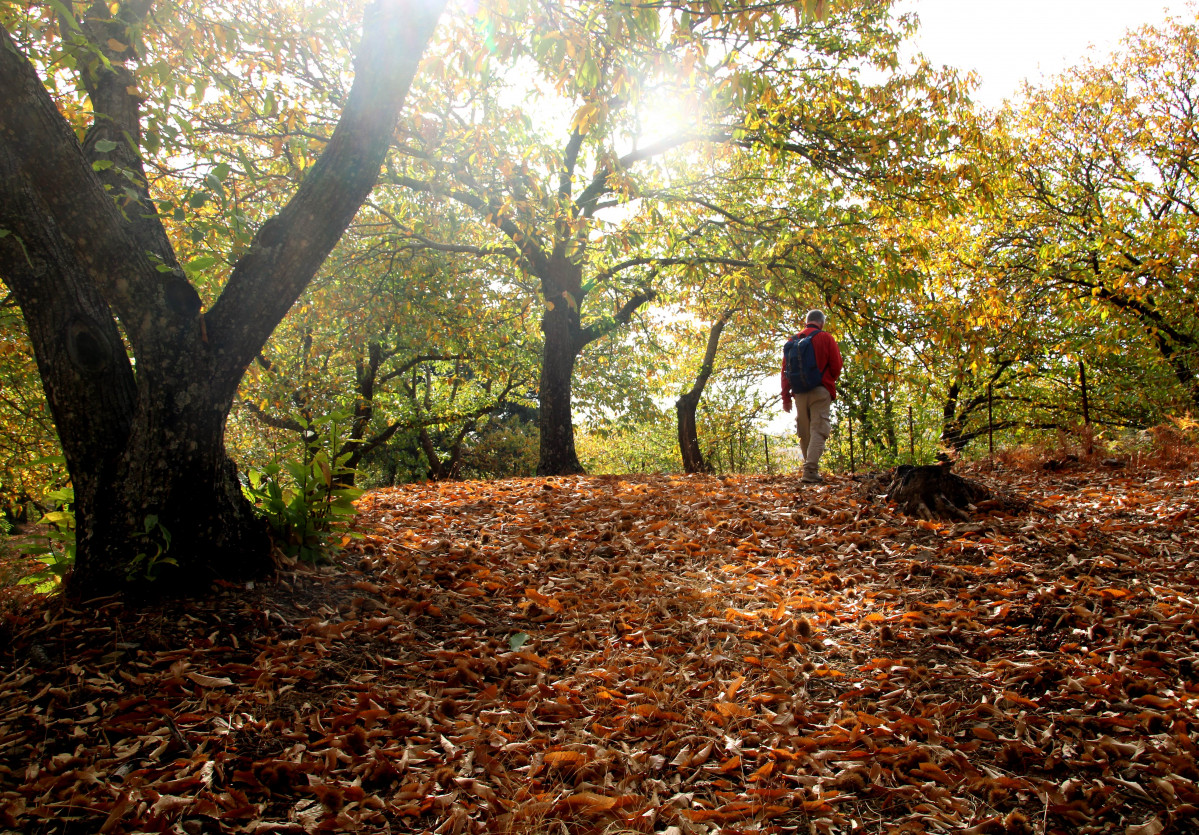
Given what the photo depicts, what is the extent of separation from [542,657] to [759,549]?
221cm

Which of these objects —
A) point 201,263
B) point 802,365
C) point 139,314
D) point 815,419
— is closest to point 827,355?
point 802,365

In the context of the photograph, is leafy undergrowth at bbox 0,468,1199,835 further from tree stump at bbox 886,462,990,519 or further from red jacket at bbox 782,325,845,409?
red jacket at bbox 782,325,845,409

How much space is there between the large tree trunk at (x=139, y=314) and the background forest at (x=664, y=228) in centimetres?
20

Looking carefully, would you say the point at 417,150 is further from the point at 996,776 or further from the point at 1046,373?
the point at 1046,373

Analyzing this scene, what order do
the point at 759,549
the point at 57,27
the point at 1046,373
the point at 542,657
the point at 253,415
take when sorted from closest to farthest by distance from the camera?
the point at 542,657 < the point at 57,27 < the point at 759,549 < the point at 253,415 < the point at 1046,373

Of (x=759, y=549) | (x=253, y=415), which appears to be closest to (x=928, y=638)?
(x=759, y=549)

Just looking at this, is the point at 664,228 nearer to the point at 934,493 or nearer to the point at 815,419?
the point at 815,419

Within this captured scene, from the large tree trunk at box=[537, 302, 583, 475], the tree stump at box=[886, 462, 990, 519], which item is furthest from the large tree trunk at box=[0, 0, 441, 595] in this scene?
the large tree trunk at box=[537, 302, 583, 475]

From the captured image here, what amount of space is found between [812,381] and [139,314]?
605cm

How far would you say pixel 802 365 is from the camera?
23.3ft

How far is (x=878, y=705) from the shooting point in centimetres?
278

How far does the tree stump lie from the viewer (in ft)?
17.1

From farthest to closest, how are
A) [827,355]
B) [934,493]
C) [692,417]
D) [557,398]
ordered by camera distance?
[692,417], [557,398], [827,355], [934,493]

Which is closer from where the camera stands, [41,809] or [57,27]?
[41,809]
